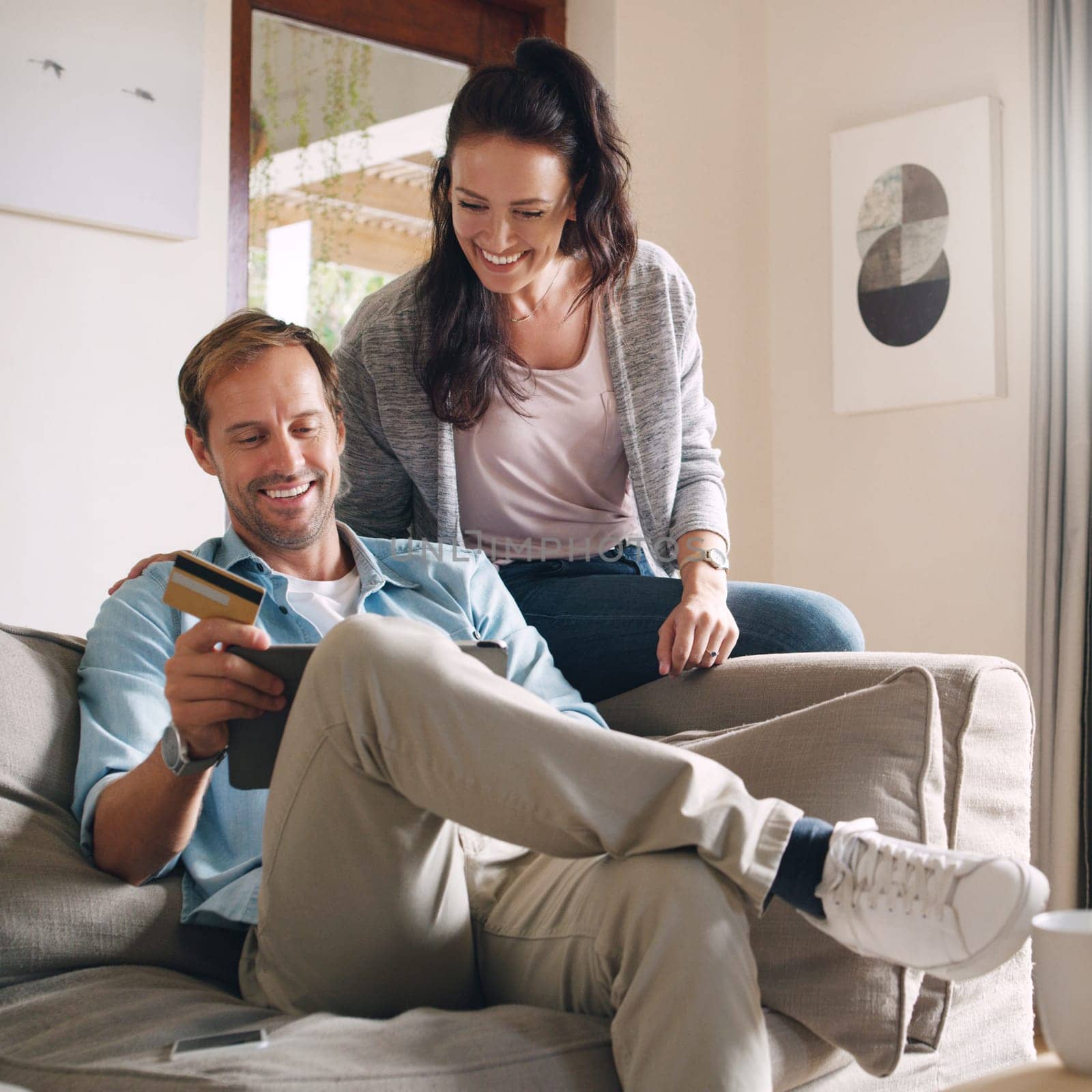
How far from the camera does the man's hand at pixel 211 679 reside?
1257mm

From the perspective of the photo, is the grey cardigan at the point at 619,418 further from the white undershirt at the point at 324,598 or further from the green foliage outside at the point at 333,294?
the green foliage outside at the point at 333,294

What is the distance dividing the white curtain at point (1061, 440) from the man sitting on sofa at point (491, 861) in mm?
2046

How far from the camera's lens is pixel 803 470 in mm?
3793

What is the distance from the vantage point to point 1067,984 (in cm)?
100

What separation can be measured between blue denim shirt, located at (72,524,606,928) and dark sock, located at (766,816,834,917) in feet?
1.79

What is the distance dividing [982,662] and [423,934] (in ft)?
2.38

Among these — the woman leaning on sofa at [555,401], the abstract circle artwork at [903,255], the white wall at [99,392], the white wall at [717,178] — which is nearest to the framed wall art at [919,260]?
the abstract circle artwork at [903,255]

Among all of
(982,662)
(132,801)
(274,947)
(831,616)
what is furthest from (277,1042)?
(831,616)

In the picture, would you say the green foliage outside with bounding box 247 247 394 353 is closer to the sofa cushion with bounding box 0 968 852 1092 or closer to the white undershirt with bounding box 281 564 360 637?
the white undershirt with bounding box 281 564 360 637

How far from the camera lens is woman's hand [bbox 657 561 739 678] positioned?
6.03ft

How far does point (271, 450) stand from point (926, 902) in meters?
1.00

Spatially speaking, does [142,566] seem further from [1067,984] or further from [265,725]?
[1067,984]

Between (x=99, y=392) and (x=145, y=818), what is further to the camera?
(x=99, y=392)

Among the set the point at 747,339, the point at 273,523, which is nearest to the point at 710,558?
the point at 273,523
